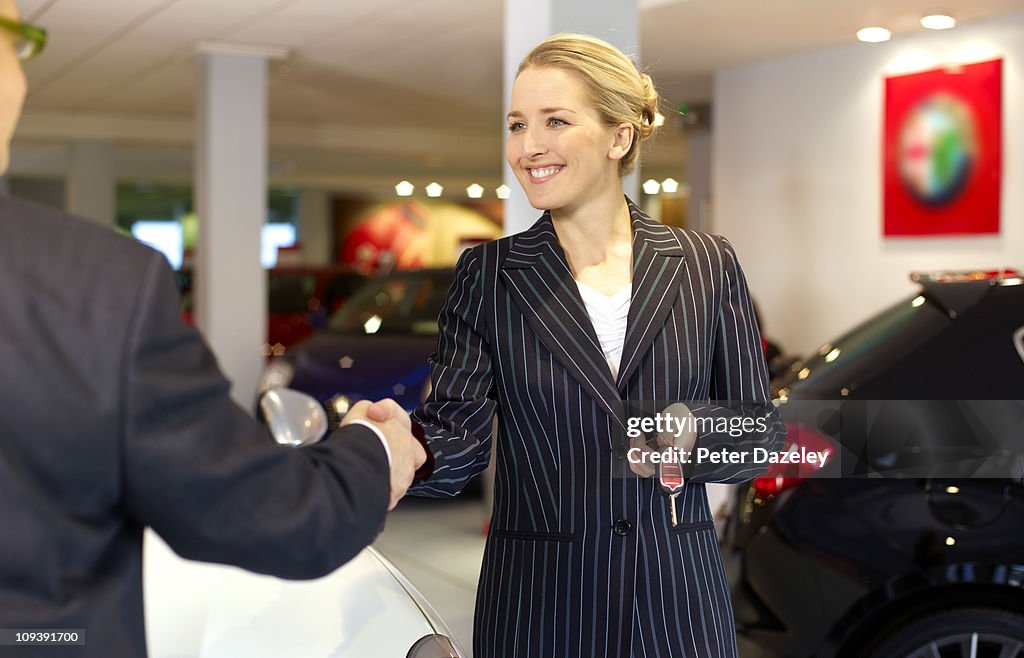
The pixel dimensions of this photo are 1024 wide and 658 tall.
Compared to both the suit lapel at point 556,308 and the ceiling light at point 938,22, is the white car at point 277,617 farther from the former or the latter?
the ceiling light at point 938,22

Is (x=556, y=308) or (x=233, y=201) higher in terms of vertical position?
(x=233, y=201)

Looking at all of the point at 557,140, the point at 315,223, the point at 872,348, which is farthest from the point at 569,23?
the point at 315,223

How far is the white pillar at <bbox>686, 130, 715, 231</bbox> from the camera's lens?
10.9 meters

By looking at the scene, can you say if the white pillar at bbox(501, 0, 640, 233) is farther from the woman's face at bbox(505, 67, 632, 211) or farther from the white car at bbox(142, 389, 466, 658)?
the white car at bbox(142, 389, 466, 658)

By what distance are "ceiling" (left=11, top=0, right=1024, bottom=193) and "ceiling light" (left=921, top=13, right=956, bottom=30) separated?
8 centimetres

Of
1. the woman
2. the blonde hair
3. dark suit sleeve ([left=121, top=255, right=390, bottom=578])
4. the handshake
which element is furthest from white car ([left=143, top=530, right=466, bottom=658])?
the blonde hair

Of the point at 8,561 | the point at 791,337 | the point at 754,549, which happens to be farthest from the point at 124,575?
the point at 791,337

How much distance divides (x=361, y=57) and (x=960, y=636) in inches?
295

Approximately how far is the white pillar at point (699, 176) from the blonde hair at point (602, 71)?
889 centimetres

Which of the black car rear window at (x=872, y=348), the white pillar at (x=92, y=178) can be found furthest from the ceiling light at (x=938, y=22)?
the white pillar at (x=92, y=178)

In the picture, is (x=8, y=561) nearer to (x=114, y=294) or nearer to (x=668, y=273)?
(x=114, y=294)

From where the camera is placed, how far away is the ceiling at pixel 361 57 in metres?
7.41

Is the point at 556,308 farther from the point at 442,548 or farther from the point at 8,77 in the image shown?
the point at 442,548

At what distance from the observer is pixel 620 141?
2027 millimetres
